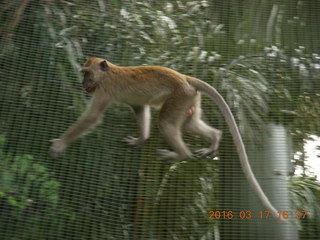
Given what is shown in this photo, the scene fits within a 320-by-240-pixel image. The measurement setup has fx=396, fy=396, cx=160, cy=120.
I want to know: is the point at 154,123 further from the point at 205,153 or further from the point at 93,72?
the point at 93,72

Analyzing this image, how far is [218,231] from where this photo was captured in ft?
16.4

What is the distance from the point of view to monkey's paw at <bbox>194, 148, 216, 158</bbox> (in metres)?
→ 4.93

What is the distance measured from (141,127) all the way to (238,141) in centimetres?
148

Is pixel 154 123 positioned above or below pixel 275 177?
above

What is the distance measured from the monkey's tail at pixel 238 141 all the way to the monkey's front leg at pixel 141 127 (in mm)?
843

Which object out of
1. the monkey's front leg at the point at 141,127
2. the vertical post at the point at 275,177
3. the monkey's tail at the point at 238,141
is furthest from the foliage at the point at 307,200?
the monkey's front leg at the point at 141,127

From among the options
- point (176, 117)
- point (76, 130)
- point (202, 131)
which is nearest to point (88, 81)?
point (76, 130)

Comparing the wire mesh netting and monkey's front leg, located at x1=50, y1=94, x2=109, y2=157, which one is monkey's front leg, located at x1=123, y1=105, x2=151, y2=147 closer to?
the wire mesh netting

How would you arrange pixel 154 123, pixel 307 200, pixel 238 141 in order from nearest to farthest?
pixel 238 141, pixel 307 200, pixel 154 123

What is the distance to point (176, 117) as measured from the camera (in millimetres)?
4699

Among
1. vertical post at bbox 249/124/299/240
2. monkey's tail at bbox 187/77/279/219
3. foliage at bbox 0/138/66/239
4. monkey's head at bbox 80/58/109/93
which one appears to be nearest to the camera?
monkey's tail at bbox 187/77/279/219

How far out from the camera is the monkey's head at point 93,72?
513 centimetres

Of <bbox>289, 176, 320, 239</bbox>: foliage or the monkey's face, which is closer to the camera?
<bbox>289, 176, 320, 239</bbox>: foliage

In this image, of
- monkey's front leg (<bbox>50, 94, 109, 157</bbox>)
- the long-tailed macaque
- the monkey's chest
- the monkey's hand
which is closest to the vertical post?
the long-tailed macaque
